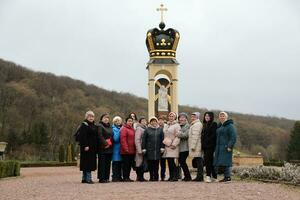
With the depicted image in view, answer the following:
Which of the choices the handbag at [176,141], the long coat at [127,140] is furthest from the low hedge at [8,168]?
the handbag at [176,141]

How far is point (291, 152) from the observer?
37.8 meters

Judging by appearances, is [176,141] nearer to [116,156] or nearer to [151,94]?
[116,156]

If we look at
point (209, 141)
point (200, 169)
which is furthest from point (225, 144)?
point (200, 169)

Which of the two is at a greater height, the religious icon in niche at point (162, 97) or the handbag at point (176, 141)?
the religious icon in niche at point (162, 97)

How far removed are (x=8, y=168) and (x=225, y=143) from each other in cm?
722

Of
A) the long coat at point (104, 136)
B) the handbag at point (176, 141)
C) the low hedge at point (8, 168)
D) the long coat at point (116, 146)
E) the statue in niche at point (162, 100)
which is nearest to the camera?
the long coat at point (104, 136)

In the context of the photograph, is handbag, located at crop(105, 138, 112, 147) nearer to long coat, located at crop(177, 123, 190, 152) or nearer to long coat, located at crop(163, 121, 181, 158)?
long coat, located at crop(163, 121, 181, 158)

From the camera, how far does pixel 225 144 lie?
10539 millimetres

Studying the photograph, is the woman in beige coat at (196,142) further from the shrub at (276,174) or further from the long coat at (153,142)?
the shrub at (276,174)

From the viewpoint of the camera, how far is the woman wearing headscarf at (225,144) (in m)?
10.5

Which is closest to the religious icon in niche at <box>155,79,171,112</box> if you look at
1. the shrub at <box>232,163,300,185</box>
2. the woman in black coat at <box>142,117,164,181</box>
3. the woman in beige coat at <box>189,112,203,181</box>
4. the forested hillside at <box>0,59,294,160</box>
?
the shrub at <box>232,163,300,185</box>

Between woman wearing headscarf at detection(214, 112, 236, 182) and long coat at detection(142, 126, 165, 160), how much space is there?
4.20 ft

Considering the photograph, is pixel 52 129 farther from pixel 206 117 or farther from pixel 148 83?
pixel 206 117

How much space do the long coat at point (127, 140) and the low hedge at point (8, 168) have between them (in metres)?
4.61
